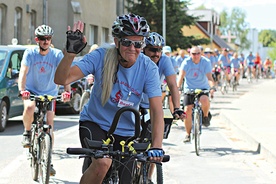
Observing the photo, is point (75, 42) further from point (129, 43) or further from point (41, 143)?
point (41, 143)

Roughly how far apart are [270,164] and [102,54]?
610cm

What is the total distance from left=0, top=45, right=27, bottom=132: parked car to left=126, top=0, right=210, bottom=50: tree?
27.9m

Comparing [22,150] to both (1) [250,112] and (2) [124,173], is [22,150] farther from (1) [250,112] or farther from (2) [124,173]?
(1) [250,112]

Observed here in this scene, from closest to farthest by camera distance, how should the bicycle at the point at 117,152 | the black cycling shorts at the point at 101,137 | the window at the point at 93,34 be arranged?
the bicycle at the point at 117,152
the black cycling shorts at the point at 101,137
the window at the point at 93,34

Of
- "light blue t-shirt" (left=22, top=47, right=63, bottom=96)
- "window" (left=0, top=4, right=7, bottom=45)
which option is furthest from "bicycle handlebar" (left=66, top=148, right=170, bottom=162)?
"window" (left=0, top=4, right=7, bottom=45)

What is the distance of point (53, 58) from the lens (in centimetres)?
895

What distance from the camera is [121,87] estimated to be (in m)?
5.19

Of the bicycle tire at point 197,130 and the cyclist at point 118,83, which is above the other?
the cyclist at point 118,83

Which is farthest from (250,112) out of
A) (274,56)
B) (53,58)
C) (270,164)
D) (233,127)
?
(274,56)

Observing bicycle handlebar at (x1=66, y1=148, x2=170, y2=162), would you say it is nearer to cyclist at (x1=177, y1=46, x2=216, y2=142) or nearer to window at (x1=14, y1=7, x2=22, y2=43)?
cyclist at (x1=177, y1=46, x2=216, y2=142)

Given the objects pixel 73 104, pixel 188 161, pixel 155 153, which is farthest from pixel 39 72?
pixel 73 104

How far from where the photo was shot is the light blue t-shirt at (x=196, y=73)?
12.4m

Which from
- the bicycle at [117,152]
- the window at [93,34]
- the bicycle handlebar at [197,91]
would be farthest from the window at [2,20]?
the bicycle at [117,152]

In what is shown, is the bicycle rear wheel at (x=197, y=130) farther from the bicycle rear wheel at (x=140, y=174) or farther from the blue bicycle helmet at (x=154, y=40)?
the bicycle rear wheel at (x=140, y=174)
